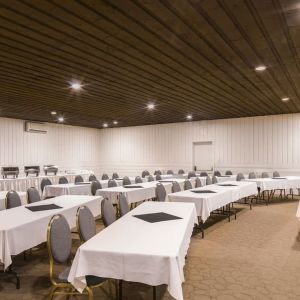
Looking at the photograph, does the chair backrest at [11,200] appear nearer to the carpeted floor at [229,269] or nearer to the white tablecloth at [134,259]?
the carpeted floor at [229,269]

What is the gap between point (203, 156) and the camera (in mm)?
13375

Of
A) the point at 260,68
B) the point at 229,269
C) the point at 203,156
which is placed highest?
the point at 260,68

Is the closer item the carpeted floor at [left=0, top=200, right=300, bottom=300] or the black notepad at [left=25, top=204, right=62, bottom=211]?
the carpeted floor at [left=0, top=200, right=300, bottom=300]

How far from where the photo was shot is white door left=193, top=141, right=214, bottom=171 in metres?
13.2

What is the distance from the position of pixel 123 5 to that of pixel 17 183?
24.5ft

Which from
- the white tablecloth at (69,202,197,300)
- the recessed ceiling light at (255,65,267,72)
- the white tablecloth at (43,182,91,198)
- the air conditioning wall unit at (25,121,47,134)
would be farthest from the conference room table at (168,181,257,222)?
the air conditioning wall unit at (25,121,47,134)

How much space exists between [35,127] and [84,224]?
33.5 feet

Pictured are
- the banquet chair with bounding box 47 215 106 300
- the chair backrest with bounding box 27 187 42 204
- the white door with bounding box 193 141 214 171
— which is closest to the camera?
the banquet chair with bounding box 47 215 106 300

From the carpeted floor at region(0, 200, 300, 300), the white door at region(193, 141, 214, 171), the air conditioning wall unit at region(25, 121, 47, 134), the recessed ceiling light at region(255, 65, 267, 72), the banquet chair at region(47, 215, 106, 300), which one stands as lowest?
the carpeted floor at region(0, 200, 300, 300)

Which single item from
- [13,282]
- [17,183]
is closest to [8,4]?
[13,282]

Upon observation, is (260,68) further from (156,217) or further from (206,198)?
(156,217)

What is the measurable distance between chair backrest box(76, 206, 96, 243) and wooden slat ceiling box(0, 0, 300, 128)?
2.16 meters

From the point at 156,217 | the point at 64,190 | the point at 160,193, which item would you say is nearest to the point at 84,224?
the point at 156,217

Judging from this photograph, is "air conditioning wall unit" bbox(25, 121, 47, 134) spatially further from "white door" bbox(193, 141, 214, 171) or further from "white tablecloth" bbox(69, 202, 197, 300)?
"white tablecloth" bbox(69, 202, 197, 300)
